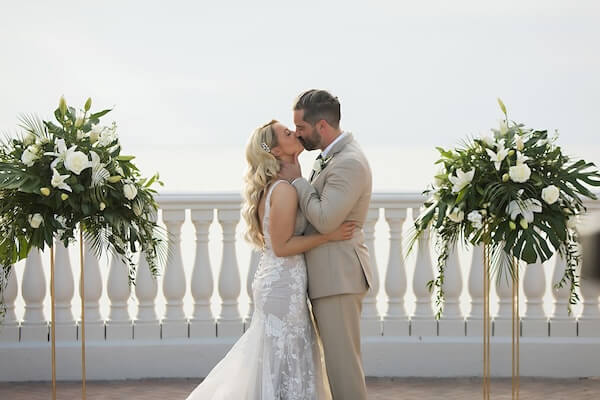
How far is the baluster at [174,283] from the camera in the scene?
23.2 feet

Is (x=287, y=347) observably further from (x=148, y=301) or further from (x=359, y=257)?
(x=148, y=301)

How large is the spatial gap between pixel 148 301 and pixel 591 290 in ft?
11.0

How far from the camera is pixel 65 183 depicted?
5219 millimetres

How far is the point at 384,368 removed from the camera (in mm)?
7211

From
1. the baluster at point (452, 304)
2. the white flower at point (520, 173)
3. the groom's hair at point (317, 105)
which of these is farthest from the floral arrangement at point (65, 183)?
the baluster at point (452, 304)

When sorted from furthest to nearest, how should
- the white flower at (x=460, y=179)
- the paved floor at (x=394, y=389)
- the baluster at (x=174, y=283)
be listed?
the baluster at (x=174, y=283) < the paved floor at (x=394, y=389) < the white flower at (x=460, y=179)

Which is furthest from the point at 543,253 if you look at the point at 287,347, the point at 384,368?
the point at 384,368

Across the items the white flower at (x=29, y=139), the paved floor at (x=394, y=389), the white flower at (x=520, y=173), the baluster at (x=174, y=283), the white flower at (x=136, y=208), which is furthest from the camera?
the baluster at (x=174, y=283)

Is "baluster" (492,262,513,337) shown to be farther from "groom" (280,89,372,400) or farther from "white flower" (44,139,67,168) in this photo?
"white flower" (44,139,67,168)

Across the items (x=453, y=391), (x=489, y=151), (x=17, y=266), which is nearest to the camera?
(x=489, y=151)

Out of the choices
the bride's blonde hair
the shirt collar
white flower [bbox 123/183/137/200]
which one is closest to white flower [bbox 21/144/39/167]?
white flower [bbox 123/183/137/200]

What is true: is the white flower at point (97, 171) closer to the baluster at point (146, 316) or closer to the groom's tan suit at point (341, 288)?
the groom's tan suit at point (341, 288)

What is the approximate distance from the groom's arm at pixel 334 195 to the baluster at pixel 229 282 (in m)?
1.97

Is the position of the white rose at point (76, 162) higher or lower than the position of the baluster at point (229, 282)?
higher
